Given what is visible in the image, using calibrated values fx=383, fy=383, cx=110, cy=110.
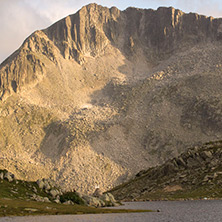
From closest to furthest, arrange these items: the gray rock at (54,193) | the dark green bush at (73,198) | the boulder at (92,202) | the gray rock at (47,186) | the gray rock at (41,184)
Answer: the dark green bush at (73,198)
the boulder at (92,202)
the gray rock at (54,193)
the gray rock at (41,184)
the gray rock at (47,186)

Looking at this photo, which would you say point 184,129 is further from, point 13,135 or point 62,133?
point 13,135

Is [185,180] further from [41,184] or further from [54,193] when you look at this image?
[41,184]

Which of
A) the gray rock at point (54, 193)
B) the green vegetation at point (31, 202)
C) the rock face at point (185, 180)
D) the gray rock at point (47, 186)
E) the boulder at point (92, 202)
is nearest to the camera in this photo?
the green vegetation at point (31, 202)

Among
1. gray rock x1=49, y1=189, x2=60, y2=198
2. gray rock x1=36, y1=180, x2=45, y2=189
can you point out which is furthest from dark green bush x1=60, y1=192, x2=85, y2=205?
gray rock x1=36, y1=180, x2=45, y2=189

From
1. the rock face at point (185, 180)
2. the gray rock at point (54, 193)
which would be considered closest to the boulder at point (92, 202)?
the gray rock at point (54, 193)

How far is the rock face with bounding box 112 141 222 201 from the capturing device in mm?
97312

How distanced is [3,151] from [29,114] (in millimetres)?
27905

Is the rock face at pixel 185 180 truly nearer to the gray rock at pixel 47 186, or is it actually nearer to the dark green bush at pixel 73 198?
the dark green bush at pixel 73 198

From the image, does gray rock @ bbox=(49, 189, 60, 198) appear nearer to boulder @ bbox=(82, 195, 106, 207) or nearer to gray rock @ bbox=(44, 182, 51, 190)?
gray rock @ bbox=(44, 182, 51, 190)

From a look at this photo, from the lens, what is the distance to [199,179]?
344 feet

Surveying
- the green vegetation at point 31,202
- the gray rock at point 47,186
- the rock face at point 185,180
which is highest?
the rock face at point 185,180

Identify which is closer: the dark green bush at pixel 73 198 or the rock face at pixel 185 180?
the dark green bush at pixel 73 198

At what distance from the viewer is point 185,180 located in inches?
4240

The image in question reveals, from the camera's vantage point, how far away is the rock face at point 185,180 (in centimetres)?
9731
